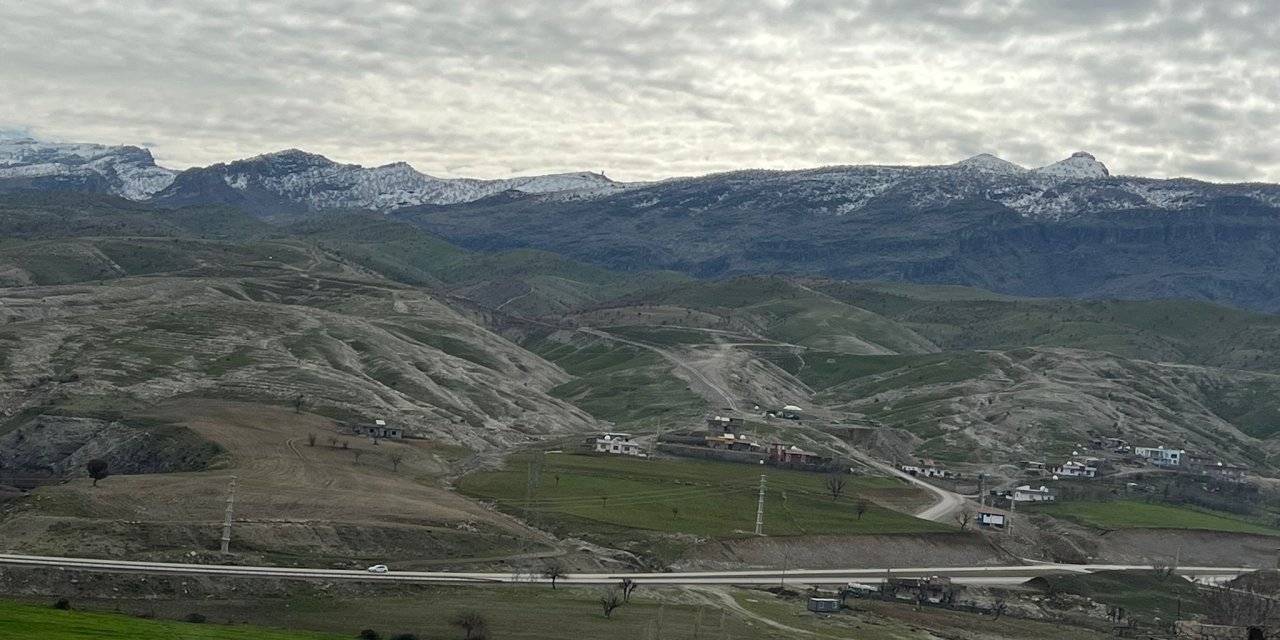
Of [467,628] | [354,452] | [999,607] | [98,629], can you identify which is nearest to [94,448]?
[354,452]

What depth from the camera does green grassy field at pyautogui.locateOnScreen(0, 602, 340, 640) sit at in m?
69.0

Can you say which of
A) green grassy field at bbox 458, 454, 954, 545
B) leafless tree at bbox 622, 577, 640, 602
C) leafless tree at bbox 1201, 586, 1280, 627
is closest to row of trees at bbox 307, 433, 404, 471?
green grassy field at bbox 458, 454, 954, 545

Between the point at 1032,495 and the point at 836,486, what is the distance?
121ft

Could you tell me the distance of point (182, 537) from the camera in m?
113

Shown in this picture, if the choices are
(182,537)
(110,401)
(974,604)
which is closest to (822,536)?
(974,604)

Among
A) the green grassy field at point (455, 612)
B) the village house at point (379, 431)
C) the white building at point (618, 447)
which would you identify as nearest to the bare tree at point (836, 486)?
the white building at point (618, 447)

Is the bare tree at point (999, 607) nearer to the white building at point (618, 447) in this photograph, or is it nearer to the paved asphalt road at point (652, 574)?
the paved asphalt road at point (652, 574)

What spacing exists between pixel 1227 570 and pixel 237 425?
114553 millimetres

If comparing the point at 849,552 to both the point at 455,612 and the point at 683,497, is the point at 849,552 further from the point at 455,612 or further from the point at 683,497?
the point at 455,612

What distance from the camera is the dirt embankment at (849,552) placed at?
13550 cm

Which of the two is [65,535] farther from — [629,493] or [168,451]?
[629,493]

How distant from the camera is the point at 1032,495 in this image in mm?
194875

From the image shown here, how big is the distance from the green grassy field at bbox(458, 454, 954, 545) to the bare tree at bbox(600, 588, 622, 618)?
2355 centimetres

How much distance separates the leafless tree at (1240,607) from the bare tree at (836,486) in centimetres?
4375
